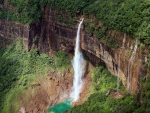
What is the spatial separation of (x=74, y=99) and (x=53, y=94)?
6.70ft

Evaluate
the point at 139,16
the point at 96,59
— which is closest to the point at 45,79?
the point at 96,59

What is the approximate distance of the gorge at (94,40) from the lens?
21.8 m

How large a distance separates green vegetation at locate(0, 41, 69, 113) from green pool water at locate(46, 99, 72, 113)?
3.29 metres

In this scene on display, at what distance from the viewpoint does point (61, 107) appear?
90.1ft

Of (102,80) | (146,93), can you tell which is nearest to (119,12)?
(102,80)

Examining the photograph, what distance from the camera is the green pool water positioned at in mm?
27141

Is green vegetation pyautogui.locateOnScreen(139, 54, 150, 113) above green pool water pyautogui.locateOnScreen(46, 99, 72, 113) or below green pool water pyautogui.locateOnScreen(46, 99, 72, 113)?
above

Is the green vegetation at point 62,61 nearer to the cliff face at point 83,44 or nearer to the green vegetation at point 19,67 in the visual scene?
the green vegetation at point 19,67

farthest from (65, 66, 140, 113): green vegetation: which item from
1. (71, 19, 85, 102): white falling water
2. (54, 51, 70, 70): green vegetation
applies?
(54, 51, 70, 70): green vegetation

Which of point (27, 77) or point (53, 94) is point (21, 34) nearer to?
point (27, 77)

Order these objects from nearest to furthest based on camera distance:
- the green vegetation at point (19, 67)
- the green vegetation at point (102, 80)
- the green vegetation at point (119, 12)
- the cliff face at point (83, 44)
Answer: the green vegetation at point (119, 12)
the cliff face at point (83, 44)
the green vegetation at point (102, 80)
the green vegetation at point (19, 67)

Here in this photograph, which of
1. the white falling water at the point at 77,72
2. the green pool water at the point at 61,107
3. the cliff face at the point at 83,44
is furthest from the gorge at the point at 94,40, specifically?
the green pool water at the point at 61,107

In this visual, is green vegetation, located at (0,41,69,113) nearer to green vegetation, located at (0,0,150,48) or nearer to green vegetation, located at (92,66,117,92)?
green vegetation, located at (0,0,150,48)

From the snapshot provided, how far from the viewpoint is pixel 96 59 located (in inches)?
1094
